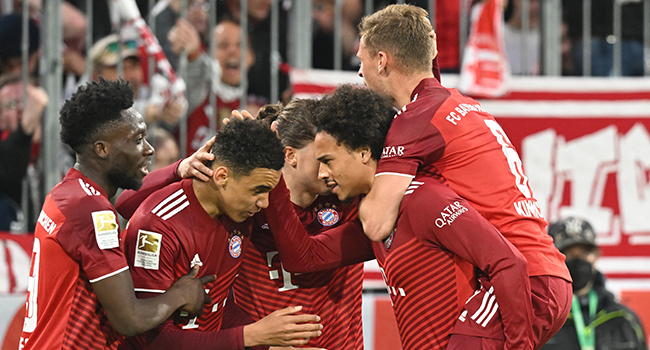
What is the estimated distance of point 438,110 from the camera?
130 inches

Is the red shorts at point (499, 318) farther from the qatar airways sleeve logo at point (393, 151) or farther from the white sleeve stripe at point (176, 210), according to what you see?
the white sleeve stripe at point (176, 210)

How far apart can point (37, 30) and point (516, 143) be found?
3.89m

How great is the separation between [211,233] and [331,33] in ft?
10.9

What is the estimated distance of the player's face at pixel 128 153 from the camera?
345 cm

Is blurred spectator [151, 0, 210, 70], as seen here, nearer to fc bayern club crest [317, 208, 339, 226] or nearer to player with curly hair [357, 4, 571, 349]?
fc bayern club crest [317, 208, 339, 226]

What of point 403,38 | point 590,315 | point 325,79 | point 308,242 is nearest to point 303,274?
point 308,242

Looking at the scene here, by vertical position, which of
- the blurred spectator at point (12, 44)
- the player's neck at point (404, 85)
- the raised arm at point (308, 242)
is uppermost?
the blurred spectator at point (12, 44)

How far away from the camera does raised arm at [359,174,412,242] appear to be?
10.5 feet

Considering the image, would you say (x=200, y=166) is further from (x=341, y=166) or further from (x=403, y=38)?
(x=403, y=38)

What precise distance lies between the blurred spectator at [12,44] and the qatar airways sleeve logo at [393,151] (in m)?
3.53

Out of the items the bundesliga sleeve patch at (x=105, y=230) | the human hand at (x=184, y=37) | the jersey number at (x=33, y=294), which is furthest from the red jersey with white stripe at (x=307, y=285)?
the human hand at (x=184, y=37)

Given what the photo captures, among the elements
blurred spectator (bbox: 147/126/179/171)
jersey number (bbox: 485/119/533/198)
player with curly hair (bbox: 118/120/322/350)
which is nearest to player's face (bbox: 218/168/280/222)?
player with curly hair (bbox: 118/120/322/350)

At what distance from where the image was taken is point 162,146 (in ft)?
19.4

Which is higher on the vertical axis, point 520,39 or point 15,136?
point 520,39
